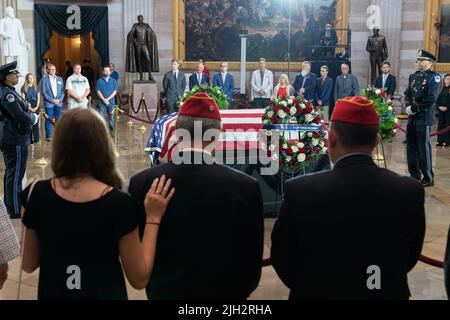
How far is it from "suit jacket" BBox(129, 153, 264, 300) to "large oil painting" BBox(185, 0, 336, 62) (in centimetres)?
1658

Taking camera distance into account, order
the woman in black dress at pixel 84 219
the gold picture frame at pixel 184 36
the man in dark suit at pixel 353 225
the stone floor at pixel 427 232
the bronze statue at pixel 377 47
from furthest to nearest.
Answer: the gold picture frame at pixel 184 36 < the bronze statue at pixel 377 47 < the stone floor at pixel 427 232 < the man in dark suit at pixel 353 225 < the woman in black dress at pixel 84 219

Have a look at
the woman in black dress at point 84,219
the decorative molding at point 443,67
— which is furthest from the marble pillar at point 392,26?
the woman in black dress at point 84,219

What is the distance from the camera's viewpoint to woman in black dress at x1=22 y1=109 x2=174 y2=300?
2.11 metres

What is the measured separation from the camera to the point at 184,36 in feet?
60.9

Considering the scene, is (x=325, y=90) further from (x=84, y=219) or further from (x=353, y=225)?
(x=84, y=219)

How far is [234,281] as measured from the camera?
2.39 metres

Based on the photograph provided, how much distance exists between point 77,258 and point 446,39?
57.3ft

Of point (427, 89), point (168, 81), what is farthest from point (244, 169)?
point (168, 81)

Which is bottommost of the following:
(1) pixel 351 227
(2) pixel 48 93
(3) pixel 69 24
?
(1) pixel 351 227

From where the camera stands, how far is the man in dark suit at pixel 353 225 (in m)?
2.25

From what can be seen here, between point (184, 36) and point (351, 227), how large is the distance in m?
16.9

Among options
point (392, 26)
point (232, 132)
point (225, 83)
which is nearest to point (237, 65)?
point (392, 26)

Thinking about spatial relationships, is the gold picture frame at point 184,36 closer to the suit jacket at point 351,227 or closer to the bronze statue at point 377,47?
the bronze statue at point 377,47

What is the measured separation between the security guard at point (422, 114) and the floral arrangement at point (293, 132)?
2426 mm
